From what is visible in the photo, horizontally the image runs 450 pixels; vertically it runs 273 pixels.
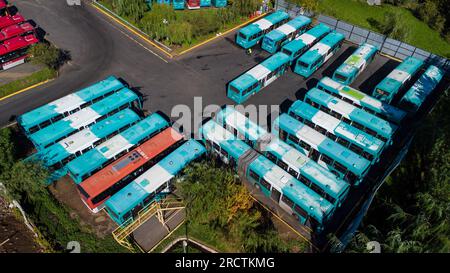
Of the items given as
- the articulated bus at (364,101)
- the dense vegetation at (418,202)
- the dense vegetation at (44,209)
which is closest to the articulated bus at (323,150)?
the dense vegetation at (418,202)

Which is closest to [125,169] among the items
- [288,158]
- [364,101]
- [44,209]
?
[44,209]

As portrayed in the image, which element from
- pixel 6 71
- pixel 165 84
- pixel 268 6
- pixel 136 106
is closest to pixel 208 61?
pixel 165 84

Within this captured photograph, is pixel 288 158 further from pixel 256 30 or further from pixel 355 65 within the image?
pixel 256 30

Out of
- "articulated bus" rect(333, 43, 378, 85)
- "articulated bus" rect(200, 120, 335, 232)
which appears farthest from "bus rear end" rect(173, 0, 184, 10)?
"articulated bus" rect(200, 120, 335, 232)

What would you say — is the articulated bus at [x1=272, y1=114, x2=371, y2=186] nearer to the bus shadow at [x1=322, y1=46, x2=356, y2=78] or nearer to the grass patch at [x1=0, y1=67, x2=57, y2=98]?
the bus shadow at [x1=322, y1=46, x2=356, y2=78]

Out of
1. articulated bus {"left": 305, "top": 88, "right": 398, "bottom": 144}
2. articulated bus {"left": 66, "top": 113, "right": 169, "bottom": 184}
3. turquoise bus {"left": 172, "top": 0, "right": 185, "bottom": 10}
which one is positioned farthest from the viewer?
turquoise bus {"left": 172, "top": 0, "right": 185, "bottom": 10}

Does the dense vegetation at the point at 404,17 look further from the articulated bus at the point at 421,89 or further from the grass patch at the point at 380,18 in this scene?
the articulated bus at the point at 421,89

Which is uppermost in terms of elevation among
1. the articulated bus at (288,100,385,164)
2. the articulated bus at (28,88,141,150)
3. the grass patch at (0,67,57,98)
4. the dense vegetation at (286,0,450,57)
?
the dense vegetation at (286,0,450,57)

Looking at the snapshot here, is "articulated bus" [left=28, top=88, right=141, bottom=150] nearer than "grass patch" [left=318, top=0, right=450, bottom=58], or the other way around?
"articulated bus" [left=28, top=88, right=141, bottom=150]
